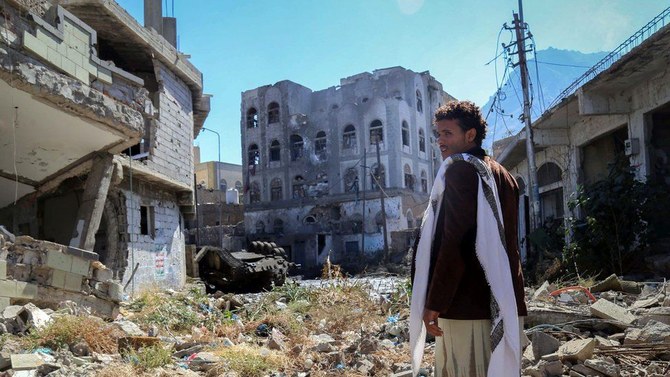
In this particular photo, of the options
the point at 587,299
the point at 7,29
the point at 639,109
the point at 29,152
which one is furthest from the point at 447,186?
the point at 639,109

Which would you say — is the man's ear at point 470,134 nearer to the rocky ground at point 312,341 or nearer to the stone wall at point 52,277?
the rocky ground at point 312,341

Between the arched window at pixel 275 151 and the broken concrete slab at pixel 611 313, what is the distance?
4067 centimetres

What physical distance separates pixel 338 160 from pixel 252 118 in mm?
10118

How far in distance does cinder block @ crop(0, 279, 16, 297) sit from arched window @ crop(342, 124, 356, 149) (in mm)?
36264

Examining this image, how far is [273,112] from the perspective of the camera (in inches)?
1773

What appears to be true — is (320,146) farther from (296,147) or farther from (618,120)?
(618,120)

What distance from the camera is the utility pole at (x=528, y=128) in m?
14.3

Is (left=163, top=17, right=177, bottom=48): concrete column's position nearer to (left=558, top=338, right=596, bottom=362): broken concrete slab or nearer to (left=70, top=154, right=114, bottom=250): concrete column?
(left=70, top=154, right=114, bottom=250): concrete column

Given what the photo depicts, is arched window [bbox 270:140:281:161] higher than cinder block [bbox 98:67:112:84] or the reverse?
higher

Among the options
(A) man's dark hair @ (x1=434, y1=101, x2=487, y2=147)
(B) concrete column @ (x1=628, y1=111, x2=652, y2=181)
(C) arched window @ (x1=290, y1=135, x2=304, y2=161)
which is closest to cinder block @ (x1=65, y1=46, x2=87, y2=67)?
(A) man's dark hair @ (x1=434, y1=101, x2=487, y2=147)

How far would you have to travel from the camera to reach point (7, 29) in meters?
6.63

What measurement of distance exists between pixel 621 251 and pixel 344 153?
32.8 metres

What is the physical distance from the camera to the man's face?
2.61 metres

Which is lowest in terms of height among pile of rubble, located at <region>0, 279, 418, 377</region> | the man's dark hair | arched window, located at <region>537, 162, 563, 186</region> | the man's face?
pile of rubble, located at <region>0, 279, 418, 377</region>
